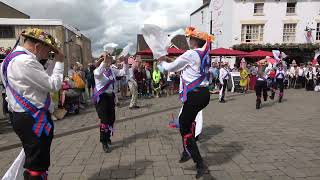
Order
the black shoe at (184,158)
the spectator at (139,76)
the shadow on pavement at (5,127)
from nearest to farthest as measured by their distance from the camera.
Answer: the black shoe at (184,158) → the shadow on pavement at (5,127) → the spectator at (139,76)

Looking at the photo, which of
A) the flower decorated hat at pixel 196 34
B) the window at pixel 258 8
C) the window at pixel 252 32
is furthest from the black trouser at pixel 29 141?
the window at pixel 258 8

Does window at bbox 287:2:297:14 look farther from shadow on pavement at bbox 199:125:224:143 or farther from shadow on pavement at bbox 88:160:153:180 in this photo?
shadow on pavement at bbox 88:160:153:180

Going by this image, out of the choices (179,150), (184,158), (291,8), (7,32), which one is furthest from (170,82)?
(291,8)

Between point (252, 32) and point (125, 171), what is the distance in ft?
91.7

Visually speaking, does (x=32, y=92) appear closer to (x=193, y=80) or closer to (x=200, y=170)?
(x=193, y=80)

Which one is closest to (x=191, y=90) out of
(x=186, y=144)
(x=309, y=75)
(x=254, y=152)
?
(x=186, y=144)

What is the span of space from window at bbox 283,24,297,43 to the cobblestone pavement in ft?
74.0

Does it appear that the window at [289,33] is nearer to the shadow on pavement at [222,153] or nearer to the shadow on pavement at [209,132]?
the shadow on pavement at [209,132]

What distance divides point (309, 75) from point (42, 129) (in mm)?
19509

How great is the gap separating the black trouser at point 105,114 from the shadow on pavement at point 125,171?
105cm

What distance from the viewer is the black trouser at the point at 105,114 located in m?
6.01

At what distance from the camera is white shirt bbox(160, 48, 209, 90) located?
4.53 meters

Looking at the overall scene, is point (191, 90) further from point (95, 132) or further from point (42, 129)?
point (95, 132)

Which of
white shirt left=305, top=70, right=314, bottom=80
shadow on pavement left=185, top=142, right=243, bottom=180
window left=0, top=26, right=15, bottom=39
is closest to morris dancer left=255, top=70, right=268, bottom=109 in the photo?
shadow on pavement left=185, top=142, right=243, bottom=180
